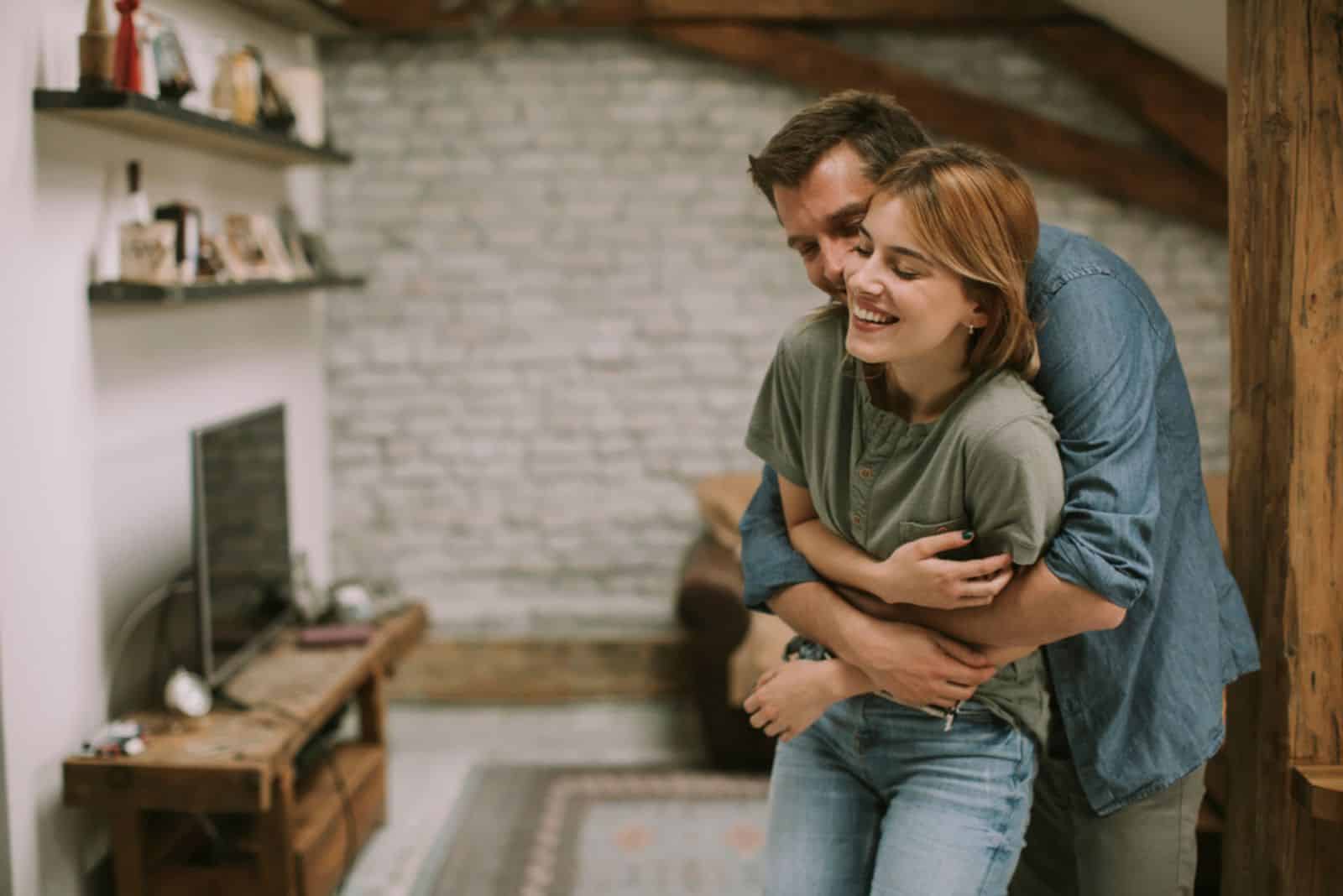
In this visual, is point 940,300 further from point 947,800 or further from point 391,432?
point 391,432

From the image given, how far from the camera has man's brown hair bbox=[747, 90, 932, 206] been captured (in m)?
1.49

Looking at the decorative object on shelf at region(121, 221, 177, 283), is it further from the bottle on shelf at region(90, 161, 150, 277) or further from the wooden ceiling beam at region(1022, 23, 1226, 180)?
the wooden ceiling beam at region(1022, 23, 1226, 180)

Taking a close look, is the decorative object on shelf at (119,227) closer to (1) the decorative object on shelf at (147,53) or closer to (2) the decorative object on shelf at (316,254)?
(1) the decorative object on shelf at (147,53)

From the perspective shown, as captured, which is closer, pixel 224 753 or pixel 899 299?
pixel 899 299

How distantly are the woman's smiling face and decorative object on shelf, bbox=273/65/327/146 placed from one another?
2.47 metres

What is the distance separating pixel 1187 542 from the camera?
1529 millimetres

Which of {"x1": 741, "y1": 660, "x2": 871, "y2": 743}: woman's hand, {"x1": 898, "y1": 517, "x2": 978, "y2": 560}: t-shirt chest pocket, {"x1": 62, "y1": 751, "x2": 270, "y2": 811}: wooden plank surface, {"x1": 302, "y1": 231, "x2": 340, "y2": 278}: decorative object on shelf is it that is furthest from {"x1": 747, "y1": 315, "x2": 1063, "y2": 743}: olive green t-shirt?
{"x1": 302, "y1": 231, "x2": 340, "y2": 278}: decorative object on shelf

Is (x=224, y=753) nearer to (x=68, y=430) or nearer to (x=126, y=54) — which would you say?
(x=68, y=430)

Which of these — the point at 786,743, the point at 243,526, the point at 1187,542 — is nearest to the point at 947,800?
the point at 786,743

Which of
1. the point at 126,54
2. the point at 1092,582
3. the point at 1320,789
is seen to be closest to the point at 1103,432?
the point at 1092,582

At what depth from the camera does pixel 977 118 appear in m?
3.97

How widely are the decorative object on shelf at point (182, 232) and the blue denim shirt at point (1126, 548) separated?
1713 millimetres

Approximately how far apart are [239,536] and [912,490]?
1933 mm

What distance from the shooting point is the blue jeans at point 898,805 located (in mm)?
1413
